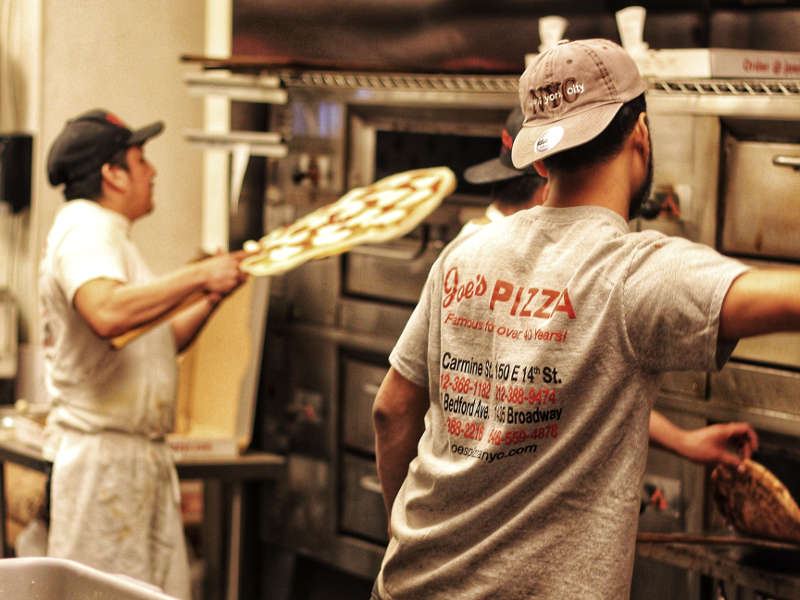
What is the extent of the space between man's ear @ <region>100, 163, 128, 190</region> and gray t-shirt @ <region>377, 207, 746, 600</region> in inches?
66.2

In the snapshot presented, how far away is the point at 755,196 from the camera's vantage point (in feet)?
7.94

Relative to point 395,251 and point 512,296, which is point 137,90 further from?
point 512,296

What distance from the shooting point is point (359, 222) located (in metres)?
2.78

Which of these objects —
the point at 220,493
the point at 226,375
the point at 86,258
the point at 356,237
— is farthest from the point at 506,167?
the point at 220,493

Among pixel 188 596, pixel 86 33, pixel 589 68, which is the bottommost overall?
pixel 188 596

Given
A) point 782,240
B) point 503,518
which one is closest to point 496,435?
point 503,518

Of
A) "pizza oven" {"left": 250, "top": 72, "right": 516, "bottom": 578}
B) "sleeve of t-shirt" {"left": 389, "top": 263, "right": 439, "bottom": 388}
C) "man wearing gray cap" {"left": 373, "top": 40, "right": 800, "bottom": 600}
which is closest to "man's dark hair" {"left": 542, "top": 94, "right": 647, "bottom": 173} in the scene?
"man wearing gray cap" {"left": 373, "top": 40, "right": 800, "bottom": 600}

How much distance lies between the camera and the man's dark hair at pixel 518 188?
7.68 feet

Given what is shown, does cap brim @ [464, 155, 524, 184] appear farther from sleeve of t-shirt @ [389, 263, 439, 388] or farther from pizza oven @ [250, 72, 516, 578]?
sleeve of t-shirt @ [389, 263, 439, 388]

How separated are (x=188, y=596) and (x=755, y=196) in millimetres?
1899

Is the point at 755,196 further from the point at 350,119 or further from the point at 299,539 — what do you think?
the point at 299,539

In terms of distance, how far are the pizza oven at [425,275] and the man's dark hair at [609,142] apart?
0.92 m

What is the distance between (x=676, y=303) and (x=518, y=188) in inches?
40.8

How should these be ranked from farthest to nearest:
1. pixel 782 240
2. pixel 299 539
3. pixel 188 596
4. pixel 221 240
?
pixel 221 240 → pixel 299 539 → pixel 188 596 → pixel 782 240
